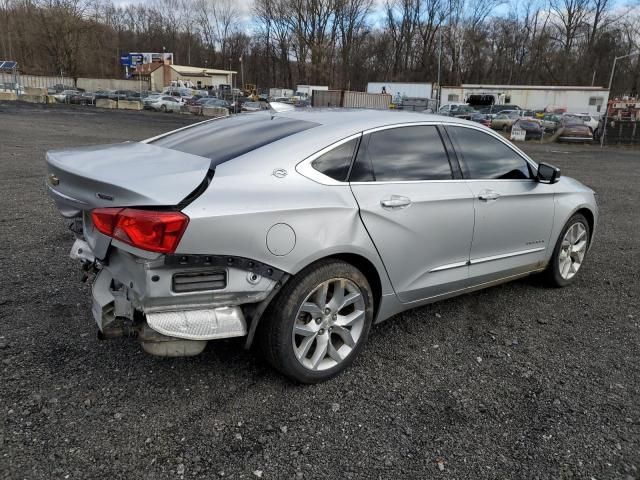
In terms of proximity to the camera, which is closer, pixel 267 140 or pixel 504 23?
pixel 267 140

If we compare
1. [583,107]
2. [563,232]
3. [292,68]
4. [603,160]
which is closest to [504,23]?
[292,68]

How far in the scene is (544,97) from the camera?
176 ft

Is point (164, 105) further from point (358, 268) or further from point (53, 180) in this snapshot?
point (358, 268)

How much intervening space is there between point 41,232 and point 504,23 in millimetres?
97685

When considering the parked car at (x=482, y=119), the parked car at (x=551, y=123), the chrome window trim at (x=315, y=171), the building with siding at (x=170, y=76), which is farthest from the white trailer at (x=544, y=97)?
the chrome window trim at (x=315, y=171)

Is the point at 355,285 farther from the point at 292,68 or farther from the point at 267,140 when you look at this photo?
the point at 292,68

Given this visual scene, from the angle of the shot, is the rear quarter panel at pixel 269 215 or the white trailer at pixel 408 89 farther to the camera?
the white trailer at pixel 408 89

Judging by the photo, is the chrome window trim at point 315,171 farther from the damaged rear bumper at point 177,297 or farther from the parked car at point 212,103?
the parked car at point 212,103

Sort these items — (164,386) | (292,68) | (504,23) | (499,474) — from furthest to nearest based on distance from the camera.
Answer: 1. (292,68)
2. (504,23)
3. (164,386)
4. (499,474)

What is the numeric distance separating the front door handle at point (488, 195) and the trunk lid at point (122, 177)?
79.3 inches

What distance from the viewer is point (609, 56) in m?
79.3

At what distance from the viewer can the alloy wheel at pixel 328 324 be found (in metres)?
2.91

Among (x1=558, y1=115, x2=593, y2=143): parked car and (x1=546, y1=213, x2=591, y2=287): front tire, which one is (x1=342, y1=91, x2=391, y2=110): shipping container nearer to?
(x1=558, y1=115, x2=593, y2=143): parked car

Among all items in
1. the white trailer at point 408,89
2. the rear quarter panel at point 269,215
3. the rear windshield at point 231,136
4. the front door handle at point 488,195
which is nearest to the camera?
the rear quarter panel at point 269,215
